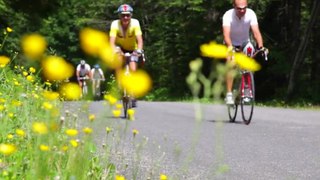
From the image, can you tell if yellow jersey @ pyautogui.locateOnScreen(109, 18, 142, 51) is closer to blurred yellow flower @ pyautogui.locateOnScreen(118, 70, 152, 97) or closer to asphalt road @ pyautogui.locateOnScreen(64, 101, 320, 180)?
asphalt road @ pyautogui.locateOnScreen(64, 101, 320, 180)

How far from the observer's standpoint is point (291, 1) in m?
27.1

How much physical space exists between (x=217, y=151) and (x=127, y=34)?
3.81m

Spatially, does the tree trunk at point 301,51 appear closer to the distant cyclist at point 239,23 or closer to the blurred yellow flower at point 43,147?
the distant cyclist at point 239,23

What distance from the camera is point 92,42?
6.05ft

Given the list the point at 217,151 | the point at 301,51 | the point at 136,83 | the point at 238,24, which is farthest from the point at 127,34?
the point at 301,51

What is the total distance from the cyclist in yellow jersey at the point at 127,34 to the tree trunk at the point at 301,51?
1394 centimetres

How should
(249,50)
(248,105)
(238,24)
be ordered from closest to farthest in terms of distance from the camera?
(249,50) → (238,24) → (248,105)

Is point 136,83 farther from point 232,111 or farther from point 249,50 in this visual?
point 232,111

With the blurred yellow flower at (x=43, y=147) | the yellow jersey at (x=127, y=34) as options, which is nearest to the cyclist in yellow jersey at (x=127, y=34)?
the yellow jersey at (x=127, y=34)

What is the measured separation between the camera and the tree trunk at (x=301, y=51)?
2166 centimetres

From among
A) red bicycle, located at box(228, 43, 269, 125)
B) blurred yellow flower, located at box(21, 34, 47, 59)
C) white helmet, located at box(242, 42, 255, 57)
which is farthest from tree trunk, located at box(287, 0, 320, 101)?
blurred yellow flower, located at box(21, 34, 47, 59)

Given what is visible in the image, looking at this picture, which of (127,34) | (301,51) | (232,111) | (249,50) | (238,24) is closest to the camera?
(249,50)

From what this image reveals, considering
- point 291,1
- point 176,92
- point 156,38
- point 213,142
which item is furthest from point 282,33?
point 213,142

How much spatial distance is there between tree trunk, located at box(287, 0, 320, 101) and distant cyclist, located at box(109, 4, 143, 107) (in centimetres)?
1394
